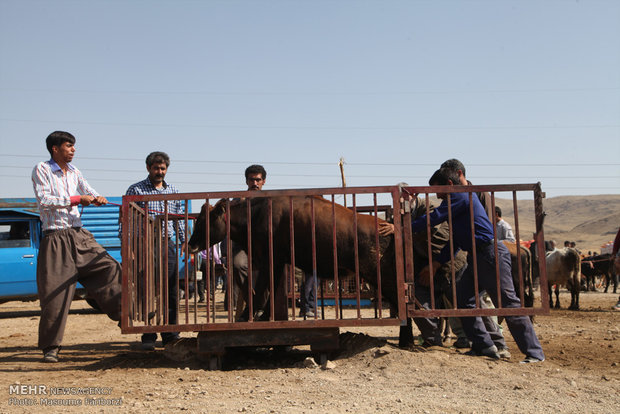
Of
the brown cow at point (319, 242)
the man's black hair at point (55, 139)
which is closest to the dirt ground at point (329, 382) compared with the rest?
the brown cow at point (319, 242)

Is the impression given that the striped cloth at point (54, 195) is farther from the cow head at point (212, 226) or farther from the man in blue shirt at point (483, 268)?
the man in blue shirt at point (483, 268)

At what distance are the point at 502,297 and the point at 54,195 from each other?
4.43 meters

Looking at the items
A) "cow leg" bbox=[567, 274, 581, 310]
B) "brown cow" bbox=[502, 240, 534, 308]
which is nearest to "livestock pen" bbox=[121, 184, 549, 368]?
"brown cow" bbox=[502, 240, 534, 308]

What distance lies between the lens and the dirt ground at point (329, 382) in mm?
3766

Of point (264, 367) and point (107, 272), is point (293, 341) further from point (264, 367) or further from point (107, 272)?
point (107, 272)

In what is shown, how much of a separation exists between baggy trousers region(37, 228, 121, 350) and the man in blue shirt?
3105mm

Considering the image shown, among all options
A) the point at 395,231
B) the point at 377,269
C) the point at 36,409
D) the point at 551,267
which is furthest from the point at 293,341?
the point at 551,267

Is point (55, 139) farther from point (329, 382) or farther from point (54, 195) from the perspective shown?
point (329, 382)

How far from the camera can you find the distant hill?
7953cm

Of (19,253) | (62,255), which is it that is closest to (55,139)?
(62,255)

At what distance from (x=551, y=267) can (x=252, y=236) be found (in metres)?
11.8

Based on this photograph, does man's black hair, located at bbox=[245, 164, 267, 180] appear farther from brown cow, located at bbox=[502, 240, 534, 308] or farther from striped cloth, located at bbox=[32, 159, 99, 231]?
brown cow, located at bbox=[502, 240, 534, 308]

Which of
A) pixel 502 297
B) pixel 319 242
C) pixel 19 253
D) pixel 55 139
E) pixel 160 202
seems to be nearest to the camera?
pixel 502 297

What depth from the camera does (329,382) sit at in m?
4.44
